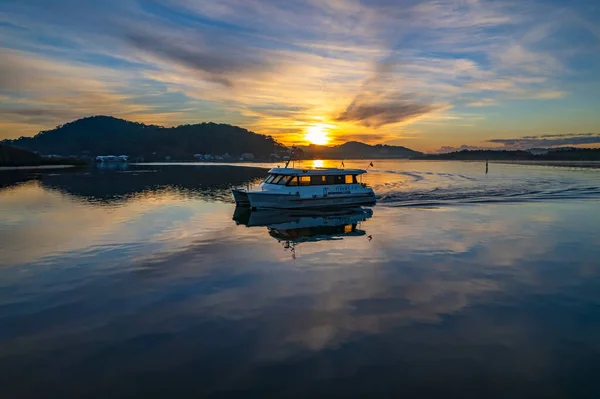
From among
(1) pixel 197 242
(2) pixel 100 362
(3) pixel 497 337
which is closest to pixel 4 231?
(1) pixel 197 242

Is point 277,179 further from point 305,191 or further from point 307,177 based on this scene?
point 305,191

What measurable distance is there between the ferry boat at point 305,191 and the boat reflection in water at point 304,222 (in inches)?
33.6

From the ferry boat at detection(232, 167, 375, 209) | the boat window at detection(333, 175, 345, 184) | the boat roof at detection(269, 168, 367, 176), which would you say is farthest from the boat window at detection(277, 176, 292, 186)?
the boat window at detection(333, 175, 345, 184)

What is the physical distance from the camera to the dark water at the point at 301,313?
28.6 feet

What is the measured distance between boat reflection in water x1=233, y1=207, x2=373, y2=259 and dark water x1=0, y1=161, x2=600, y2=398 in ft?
1.32

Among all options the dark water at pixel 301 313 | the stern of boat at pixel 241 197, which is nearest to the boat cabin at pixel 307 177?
the stern of boat at pixel 241 197

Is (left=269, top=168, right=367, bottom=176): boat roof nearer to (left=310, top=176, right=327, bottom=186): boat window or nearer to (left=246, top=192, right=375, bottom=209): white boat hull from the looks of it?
(left=310, top=176, right=327, bottom=186): boat window

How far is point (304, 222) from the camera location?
1221 inches

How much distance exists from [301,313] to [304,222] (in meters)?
18.8

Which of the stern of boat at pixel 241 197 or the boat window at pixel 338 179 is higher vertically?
the boat window at pixel 338 179

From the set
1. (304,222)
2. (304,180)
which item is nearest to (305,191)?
(304,180)

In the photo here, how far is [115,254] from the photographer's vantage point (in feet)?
65.6

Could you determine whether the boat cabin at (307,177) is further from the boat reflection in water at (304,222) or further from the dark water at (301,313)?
the dark water at (301,313)

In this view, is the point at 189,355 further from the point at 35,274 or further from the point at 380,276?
the point at 35,274
